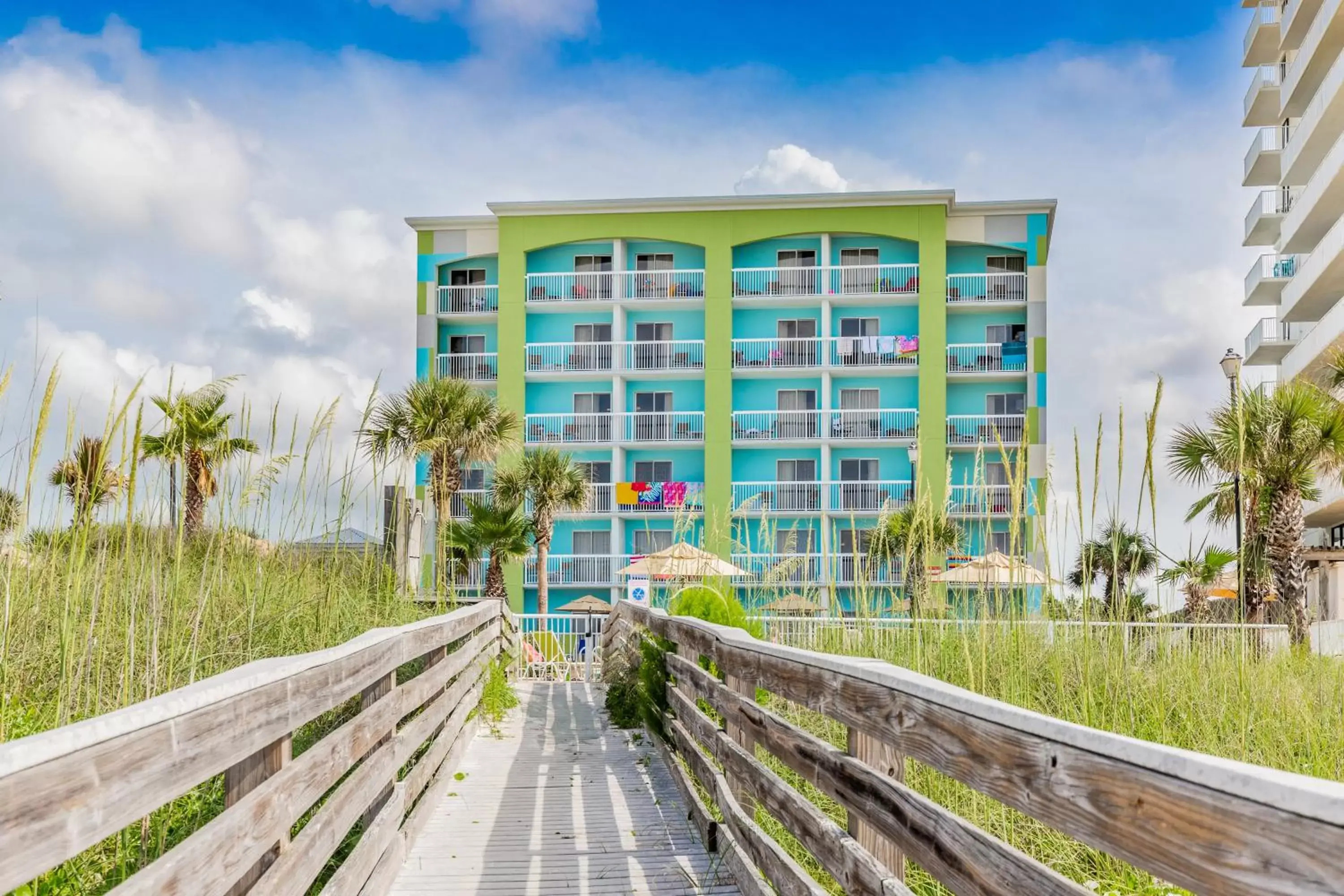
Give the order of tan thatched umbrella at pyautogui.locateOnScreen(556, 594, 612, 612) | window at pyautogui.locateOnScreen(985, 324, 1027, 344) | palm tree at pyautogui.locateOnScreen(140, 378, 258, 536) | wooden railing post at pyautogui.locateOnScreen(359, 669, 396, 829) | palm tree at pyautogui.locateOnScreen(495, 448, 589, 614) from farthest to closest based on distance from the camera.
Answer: window at pyautogui.locateOnScreen(985, 324, 1027, 344), tan thatched umbrella at pyautogui.locateOnScreen(556, 594, 612, 612), palm tree at pyautogui.locateOnScreen(495, 448, 589, 614), palm tree at pyautogui.locateOnScreen(140, 378, 258, 536), wooden railing post at pyautogui.locateOnScreen(359, 669, 396, 829)

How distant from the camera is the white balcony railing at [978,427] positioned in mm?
31844

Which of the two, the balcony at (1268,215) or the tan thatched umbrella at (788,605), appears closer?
the tan thatched umbrella at (788,605)

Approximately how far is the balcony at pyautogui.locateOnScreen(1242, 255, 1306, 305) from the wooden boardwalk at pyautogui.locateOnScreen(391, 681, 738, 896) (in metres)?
32.3

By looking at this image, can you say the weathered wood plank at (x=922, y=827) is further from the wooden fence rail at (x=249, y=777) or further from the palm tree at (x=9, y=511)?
the palm tree at (x=9, y=511)

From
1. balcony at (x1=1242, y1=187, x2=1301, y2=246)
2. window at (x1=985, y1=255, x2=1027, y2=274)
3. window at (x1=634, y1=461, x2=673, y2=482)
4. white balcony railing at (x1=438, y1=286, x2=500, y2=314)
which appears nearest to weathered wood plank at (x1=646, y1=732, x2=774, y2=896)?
window at (x1=634, y1=461, x2=673, y2=482)

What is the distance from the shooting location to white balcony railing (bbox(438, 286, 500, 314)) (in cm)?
3400

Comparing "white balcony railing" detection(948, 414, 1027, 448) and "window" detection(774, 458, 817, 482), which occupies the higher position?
"white balcony railing" detection(948, 414, 1027, 448)

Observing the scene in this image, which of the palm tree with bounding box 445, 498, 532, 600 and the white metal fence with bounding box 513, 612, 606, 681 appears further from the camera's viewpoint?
the palm tree with bounding box 445, 498, 532, 600

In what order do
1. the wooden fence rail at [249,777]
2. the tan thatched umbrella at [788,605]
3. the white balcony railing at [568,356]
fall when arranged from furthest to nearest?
the white balcony railing at [568,356]
the tan thatched umbrella at [788,605]
the wooden fence rail at [249,777]

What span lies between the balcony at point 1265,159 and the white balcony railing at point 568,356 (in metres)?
21.3

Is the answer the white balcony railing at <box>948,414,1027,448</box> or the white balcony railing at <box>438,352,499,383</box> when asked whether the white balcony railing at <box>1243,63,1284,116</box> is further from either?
the white balcony railing at <box>438,352,499,383</box>

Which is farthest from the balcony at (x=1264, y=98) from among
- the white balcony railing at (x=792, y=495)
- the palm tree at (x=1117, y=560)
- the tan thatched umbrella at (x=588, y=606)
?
the palm tree at (x=1117, y=560)

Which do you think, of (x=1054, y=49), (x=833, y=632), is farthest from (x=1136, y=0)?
(x=833, y=632)

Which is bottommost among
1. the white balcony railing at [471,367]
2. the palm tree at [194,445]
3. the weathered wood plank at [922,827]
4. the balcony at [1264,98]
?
the weathered wood plank at [922,827]
